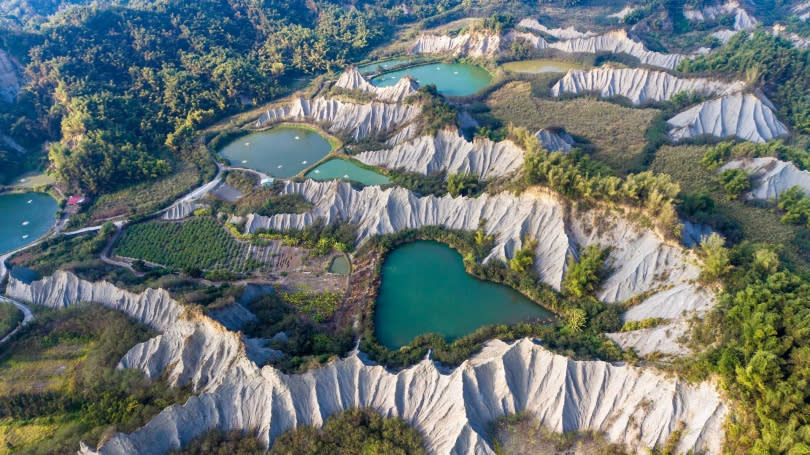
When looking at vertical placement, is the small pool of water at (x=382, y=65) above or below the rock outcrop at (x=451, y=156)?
above

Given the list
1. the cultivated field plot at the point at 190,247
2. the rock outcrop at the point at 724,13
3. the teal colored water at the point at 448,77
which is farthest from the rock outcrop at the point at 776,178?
the rock outcrop at the point at 724,13

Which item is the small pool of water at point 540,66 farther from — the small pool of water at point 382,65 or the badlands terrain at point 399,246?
the small pool of water at point 382,65

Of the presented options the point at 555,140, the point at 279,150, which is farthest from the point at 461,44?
the point at 279,150

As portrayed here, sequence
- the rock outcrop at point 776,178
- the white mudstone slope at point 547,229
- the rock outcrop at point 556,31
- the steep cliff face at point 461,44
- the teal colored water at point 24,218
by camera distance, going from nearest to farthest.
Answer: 1. the white mudstone slope at point 547,229
2. the rock outcrop at point 776,178
3. the teal colored water at point 24,218
4. the steep cliff face at point 461,44
5. the rock outcrop at point 556,31

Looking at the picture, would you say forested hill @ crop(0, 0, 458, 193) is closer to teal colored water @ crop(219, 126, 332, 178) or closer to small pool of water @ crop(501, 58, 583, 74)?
teal colored water @ crop(219, 126, 332, 178)

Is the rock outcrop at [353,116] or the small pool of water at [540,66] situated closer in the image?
the rock outcrop at [353,116]

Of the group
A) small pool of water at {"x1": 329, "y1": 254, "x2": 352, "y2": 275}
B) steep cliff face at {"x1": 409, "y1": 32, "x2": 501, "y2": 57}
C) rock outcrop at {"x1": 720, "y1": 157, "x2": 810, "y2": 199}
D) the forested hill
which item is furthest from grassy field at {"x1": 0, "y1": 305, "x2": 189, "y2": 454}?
steep cliff face at {"x1": 409, "y1": 32, "x2": 501, "y2": 57}

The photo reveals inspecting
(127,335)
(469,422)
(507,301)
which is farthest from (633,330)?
(127,335)
